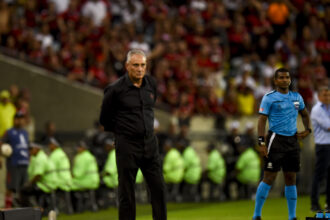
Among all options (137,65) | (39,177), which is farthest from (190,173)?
(137,65)

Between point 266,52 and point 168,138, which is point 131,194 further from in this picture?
point 266,52

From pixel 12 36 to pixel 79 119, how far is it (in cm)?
292

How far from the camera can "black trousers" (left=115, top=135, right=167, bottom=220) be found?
29.6ft

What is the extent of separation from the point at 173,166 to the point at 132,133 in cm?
1043

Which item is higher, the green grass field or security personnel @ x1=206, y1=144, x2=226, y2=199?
security personnel @ x1=206, y1=144, x2=226, y2=199

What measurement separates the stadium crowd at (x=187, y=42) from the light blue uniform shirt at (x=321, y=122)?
7409mm

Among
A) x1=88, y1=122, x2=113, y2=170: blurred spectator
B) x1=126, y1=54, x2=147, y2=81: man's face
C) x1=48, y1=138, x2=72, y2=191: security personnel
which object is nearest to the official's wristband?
x1=126, y1=54, x2=147, y2=81: man's face

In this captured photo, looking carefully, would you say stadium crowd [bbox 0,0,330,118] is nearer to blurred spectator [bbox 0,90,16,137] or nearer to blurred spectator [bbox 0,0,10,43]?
blurred spectator [bbox 0,0,10,43]

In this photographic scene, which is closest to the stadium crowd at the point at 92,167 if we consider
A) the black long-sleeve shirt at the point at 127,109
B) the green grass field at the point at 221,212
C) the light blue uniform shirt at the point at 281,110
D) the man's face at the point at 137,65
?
the green grass field at the point at 221,212

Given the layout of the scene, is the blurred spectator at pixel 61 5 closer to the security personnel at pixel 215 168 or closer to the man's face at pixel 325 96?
the security personnel at pixel 215 168

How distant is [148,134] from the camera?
913cm

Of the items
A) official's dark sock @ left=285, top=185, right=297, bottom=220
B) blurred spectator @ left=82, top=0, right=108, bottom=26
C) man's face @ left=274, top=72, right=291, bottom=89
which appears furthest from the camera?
blurred spectator @ left=82, top=0, right=108, bottom=26

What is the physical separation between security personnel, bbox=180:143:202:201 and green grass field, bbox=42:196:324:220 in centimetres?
144

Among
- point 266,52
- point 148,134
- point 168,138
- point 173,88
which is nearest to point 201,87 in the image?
point 173,88
